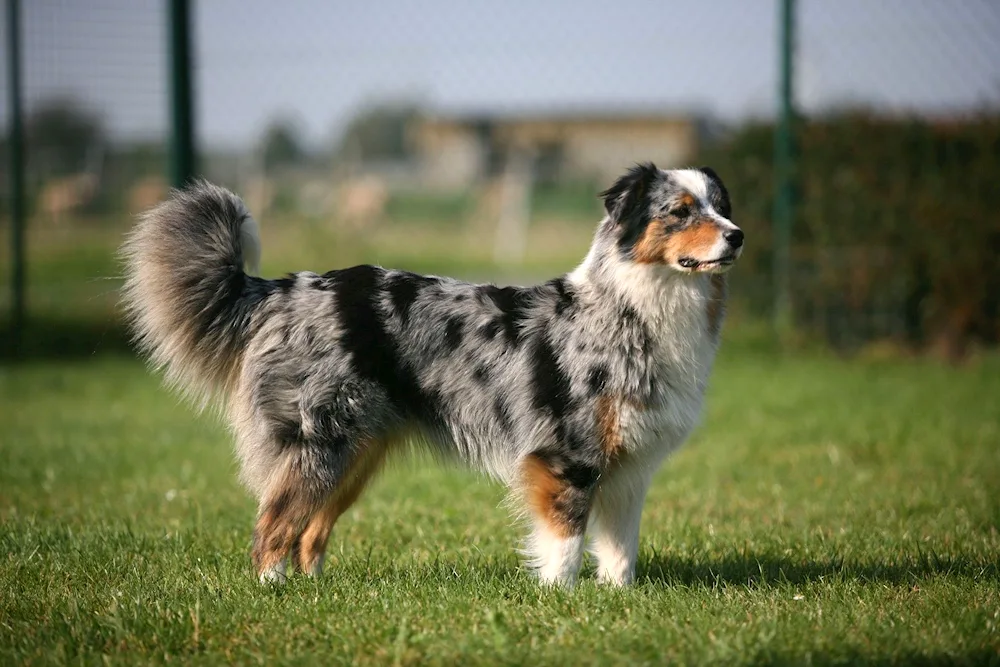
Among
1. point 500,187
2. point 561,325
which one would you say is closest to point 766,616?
point 561,325

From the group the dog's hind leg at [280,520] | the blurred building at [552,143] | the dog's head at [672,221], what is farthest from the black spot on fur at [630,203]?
the blurred building at [552,143]

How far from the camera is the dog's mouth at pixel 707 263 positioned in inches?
161

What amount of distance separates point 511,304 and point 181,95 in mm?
6457

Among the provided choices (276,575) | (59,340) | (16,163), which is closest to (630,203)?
(276,575)

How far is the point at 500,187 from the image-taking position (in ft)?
55.7

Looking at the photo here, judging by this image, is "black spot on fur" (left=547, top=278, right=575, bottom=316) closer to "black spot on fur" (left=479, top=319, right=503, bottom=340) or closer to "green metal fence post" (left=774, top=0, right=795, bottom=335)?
"black spot on fur" (left=479, top=319, right=503, bottom=340)

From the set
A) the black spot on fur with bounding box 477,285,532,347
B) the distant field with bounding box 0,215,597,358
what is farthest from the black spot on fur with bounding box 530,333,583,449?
the distant field with bounding box 0,215,597,358

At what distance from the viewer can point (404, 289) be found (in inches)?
174

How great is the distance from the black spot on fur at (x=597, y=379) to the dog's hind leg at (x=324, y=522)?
3.07ft

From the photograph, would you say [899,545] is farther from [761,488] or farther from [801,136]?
[801,136]

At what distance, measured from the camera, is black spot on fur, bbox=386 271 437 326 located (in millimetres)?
4355

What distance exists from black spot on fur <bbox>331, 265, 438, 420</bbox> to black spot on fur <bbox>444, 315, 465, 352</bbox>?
0.19 metres

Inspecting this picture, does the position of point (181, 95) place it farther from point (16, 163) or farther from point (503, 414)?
point (503, 414)

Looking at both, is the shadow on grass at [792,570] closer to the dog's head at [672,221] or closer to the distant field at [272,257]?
the dog's head at [672,221]
